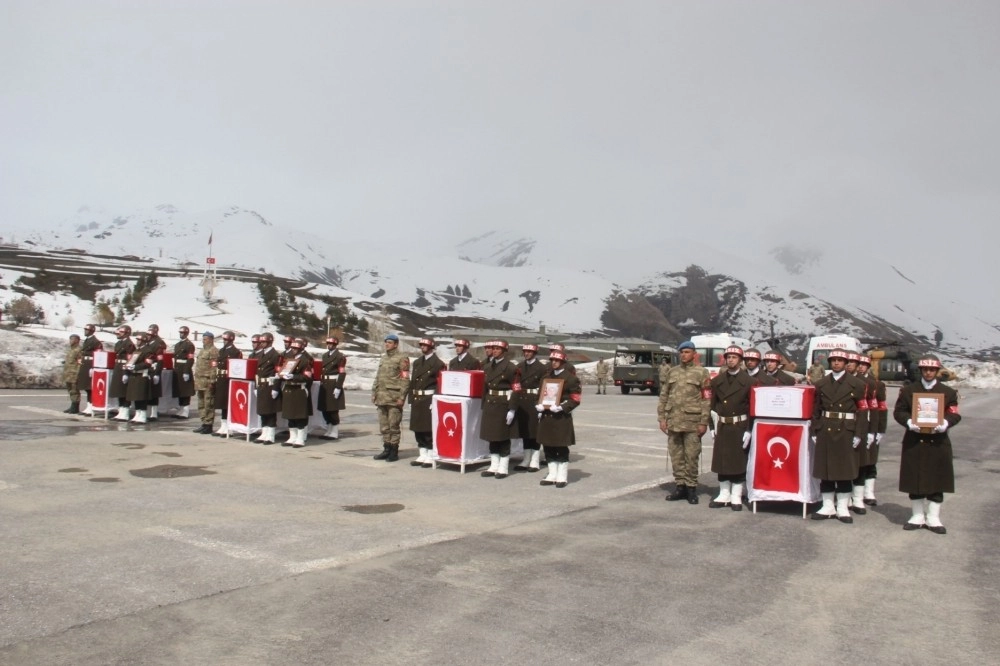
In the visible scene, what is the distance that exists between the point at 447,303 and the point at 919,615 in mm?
193046

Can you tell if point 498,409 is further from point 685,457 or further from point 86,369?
point 86,369

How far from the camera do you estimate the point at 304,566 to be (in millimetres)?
5969

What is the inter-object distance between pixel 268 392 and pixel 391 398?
257cm

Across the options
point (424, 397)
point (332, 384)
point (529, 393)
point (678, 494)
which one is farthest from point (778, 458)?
point (332, 384)

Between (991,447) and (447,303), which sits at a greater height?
(447,303)

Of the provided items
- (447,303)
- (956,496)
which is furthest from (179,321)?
(447,303)

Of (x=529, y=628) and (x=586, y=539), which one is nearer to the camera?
(x=529, y=628)

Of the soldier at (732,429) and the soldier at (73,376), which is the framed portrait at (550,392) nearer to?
Answer: the soldier at (732,429)

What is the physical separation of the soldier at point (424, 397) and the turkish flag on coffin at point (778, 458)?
15.2 feet

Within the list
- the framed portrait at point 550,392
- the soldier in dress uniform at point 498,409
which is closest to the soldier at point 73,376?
the soldier in dress uniform at point 498,409

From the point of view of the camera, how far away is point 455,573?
5.90 meters

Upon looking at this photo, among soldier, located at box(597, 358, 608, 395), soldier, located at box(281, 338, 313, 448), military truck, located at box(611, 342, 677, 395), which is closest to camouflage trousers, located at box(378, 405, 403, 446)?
soldier, located at box(281, 338, 313, 448)

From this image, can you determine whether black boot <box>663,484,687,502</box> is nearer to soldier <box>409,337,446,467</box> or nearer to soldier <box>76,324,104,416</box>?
soldier <box>409,337,446,467</box>

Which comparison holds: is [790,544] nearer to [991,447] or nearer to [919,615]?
[919,615]
